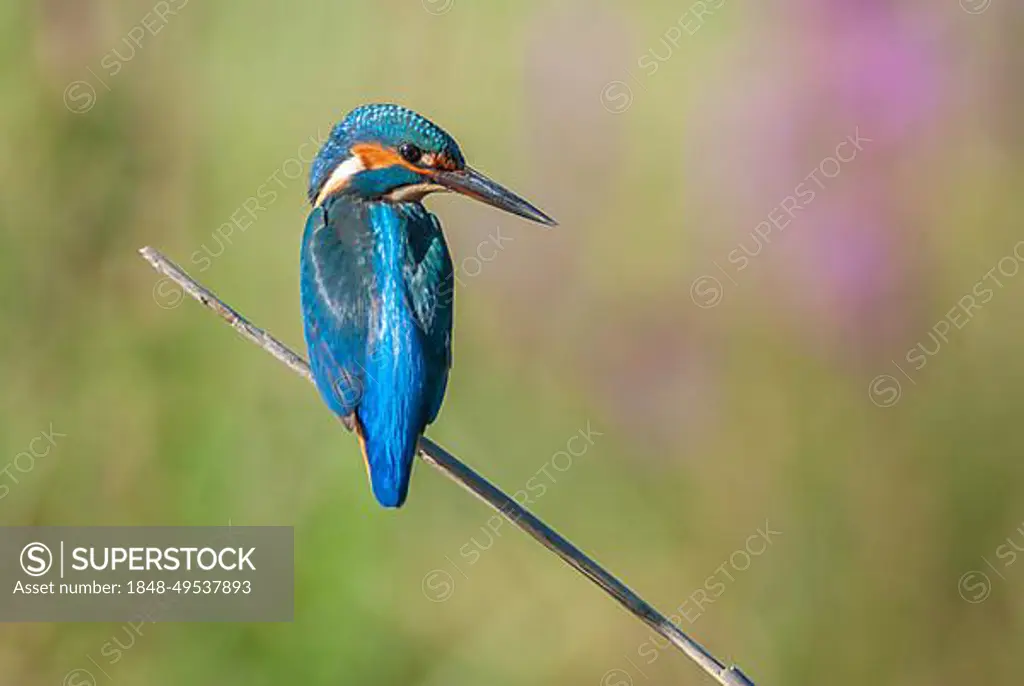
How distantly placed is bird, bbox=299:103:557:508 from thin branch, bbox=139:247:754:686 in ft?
0.32

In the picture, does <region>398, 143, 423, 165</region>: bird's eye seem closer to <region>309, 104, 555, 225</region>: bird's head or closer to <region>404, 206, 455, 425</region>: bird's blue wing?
<region>309, 104, 555, 225</region>: bird's head

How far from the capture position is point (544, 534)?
89.7 inches

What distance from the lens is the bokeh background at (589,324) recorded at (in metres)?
3.23

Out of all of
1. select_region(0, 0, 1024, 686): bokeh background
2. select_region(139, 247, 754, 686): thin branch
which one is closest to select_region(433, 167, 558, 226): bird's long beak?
select_region(139, 247, 754, 686): thin branch

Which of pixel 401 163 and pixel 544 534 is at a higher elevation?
pixel 401 163

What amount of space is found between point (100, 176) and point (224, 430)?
63 centimetres

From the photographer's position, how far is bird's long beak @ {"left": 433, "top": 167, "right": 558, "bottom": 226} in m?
2.80

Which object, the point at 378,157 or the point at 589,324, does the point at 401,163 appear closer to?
the point at 378,157

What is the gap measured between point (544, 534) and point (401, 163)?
2.92ft

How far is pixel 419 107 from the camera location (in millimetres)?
3471

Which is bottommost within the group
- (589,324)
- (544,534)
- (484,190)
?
(544,534)

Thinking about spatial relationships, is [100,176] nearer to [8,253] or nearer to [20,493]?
[8,253]

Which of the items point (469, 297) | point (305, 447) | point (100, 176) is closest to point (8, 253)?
point (100, 176)

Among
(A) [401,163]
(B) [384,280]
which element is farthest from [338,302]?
(A) [401,163]
